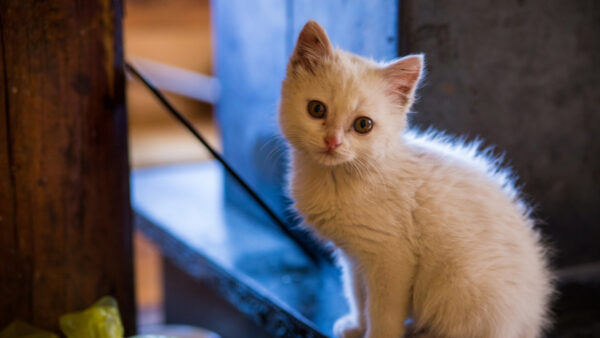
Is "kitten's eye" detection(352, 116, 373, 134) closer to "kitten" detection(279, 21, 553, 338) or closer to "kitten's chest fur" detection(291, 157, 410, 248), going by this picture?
"kitten" detection(279, 21, 553, 338)

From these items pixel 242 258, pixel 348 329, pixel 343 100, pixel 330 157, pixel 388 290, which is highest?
pixel 343 100

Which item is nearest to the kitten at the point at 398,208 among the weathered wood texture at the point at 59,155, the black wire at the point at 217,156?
the black wire at the point at 217,156

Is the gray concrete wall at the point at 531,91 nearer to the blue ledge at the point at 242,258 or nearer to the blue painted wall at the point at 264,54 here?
the blue painted wall at the point at 264,54

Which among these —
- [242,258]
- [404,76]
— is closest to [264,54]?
[242,258]

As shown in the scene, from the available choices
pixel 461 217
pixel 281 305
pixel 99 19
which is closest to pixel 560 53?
pixel 461 217

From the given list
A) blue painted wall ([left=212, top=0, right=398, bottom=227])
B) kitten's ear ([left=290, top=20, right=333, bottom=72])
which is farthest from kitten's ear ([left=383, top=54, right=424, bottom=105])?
blue painted wall ([left=212, top=0, right=398, bottom=227])

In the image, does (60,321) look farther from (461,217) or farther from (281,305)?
(461,217)

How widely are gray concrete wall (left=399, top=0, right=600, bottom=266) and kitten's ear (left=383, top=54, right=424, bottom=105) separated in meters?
0.21

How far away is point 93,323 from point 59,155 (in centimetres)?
47

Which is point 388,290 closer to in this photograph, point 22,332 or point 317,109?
point 317,109

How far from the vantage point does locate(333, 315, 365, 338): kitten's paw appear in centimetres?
121

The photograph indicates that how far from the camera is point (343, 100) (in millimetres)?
989

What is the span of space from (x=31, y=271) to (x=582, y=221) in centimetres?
A: 164

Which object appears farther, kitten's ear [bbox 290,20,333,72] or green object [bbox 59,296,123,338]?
green object [bbox 59,296,123,338]
